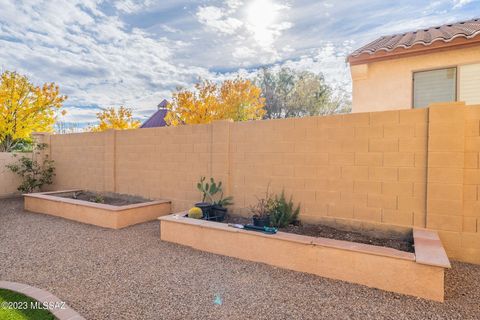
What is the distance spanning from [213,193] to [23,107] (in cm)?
1173

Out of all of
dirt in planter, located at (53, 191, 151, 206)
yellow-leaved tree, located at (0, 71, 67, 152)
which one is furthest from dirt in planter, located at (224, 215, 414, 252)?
yellow-leaved tree, located at (0, 71, 67, 152)

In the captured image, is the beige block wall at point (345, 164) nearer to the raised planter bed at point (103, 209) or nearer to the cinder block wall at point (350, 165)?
the cinder block wall at point (350, 165)

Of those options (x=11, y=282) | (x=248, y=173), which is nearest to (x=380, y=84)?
(x=248, y=173)

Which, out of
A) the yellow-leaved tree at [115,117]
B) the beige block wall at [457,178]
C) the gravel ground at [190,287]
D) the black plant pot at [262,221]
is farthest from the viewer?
the yellow-leaved tree at [115,117]

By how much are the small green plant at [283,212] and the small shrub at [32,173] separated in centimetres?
929

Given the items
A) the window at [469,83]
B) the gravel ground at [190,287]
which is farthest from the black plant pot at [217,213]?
the window at [469,83]

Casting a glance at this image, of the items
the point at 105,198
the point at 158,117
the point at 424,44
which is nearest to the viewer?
the point at 424,44

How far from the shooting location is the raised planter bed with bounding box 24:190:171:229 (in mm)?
6230

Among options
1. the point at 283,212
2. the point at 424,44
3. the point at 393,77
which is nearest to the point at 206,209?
the point at 283,212

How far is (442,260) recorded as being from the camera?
9.81ft

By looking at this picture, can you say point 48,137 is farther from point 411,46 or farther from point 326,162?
point 411,46

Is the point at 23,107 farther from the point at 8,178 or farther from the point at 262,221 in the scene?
the point at 262,221

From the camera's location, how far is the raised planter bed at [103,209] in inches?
245

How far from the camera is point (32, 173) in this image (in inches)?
405
